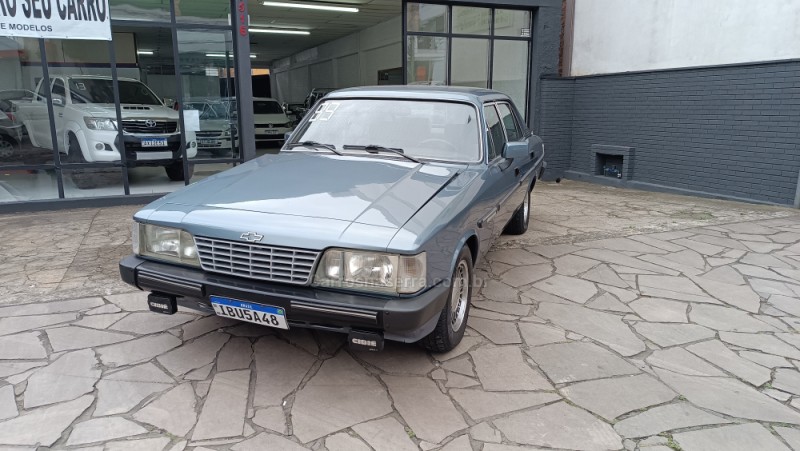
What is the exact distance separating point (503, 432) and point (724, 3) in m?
8.74

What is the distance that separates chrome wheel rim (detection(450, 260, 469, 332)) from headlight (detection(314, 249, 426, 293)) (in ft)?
2.47

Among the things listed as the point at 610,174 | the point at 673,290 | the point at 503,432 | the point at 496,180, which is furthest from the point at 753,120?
the point at 503,432

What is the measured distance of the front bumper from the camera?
107 inches

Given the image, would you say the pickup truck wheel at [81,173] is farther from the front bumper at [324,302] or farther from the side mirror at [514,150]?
the side mirror at [514,150]

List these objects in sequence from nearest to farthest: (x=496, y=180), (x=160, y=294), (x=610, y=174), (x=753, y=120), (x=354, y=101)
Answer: (x=160, y=294)
(x=496, y=180)
(x=354, y=101)
(x=753, y=120)
(x=610, y=174)

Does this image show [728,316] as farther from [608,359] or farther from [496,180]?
[496,180]

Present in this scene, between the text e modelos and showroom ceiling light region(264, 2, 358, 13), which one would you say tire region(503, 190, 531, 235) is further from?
showroom ceiling light region(264, 2, 358, 13)

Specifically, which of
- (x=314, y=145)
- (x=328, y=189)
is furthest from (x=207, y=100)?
(x=328, y=189)

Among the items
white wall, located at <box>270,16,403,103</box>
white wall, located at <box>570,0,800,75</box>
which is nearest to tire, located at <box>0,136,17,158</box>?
white wall, located at <box>270,16,403,103</box>

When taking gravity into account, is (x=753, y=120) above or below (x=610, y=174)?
above

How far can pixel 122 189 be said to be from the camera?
8.52m

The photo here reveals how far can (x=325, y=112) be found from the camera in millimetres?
4652

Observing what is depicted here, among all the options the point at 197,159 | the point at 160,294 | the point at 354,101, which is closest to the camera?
the point at 160,294

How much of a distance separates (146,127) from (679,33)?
9.09 meters
